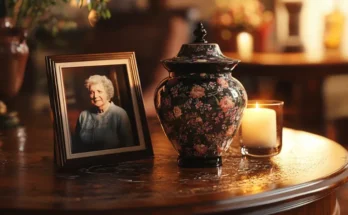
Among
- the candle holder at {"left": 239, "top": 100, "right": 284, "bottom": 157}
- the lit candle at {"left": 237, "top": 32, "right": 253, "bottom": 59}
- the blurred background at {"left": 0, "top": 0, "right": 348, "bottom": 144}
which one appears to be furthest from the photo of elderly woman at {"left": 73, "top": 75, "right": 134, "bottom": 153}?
the lit candle at {"left": 237, "top": 32, "right": 253, "bottom": 59}

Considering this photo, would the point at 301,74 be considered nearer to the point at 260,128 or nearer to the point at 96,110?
the point at 260,128

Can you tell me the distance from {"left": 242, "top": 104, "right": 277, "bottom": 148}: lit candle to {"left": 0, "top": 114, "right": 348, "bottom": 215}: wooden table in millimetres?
36

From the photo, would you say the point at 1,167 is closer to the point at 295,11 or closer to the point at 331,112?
the point at 295,11

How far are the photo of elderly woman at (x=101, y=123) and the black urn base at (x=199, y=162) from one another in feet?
0.36

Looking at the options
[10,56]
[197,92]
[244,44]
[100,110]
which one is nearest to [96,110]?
[100,110]

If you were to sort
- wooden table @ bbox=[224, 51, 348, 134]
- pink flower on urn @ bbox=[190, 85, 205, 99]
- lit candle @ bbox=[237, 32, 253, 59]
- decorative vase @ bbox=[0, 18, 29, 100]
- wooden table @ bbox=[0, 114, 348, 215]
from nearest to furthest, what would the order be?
wooden table @ bbox=[0, 114, 348, 215] < pink flower on urn @ bbox=[190, 85, 205, 99] < decorative vase @ bbox=[0, 18, 29, 100] < wooden table @ bbox=[224, 51, 348, 134] < lit candle @ bbox=[237, 32, 253, 59]

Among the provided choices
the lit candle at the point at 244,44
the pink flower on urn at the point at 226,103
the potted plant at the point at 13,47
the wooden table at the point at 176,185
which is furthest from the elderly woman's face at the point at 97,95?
the lit candle at the point at 244,44

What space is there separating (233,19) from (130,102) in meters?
2.72

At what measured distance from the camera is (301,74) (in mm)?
3061

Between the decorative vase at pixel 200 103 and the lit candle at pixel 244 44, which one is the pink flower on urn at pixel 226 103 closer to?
the decorative vase at pixel 200 103

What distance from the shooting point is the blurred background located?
3152mm

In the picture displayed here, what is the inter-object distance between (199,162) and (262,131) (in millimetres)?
161

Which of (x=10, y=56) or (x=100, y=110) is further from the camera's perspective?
(x=10, y=56)

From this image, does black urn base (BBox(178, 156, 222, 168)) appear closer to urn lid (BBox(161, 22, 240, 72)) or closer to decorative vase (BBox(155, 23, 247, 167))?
decorative vase (BBox(155, 23, 247, 167))
